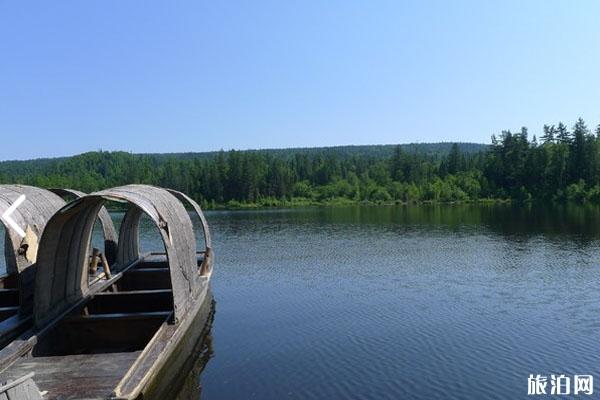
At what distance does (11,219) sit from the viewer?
712 inches

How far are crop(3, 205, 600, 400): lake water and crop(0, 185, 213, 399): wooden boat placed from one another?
2038 millimetres

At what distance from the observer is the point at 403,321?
71.2 ft

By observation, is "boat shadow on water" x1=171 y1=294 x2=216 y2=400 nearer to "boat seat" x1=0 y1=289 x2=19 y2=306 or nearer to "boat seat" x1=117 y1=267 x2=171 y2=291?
"boat seat" x1=117 y1=267 x2=171 y2=291

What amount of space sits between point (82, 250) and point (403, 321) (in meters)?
12.6

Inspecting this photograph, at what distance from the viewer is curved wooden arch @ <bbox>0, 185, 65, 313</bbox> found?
1763 centimetres

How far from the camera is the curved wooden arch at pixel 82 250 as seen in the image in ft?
52.2

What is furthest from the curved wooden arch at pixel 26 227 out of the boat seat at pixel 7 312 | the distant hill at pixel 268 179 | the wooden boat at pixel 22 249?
the distant hill at pixel 268 179

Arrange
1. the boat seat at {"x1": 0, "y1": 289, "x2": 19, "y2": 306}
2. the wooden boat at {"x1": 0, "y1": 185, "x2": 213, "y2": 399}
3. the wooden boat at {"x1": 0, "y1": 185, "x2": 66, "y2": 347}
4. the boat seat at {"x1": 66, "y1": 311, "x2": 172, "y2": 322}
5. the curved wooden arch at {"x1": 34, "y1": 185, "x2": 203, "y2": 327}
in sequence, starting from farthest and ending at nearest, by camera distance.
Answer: the boat seat at {"x1": 0, "y1": 289, "x2": 19, "y2": 306}
the boat seat at {"x1": 66, "y1": 311, "x2": 172, "y2": 322}
the wooden boat at {"x1": 0, "y1": 185, "x2": 66, "y2": 347}
the curved wooden arch at {"x1": 34, "y1": 185, "x2": 203, "y2": 327}
the wooden boat at {"x1": 0, "y1": 185, "x2": 213, "y2": 399}

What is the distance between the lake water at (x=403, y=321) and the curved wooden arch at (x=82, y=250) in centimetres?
318

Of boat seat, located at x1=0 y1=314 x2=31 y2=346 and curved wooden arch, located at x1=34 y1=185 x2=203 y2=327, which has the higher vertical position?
curved wooden arch, located at x1=34 y1=185 x2=203 y2=327

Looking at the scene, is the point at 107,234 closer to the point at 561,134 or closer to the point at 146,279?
the point at 146,279

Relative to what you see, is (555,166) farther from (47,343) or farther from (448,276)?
(47,343)

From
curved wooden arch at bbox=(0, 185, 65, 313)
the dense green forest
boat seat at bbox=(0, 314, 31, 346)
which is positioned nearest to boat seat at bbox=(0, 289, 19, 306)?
curved wooden arch at bbox=(0, 185, 65, 313)

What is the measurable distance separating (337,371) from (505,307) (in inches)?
426
